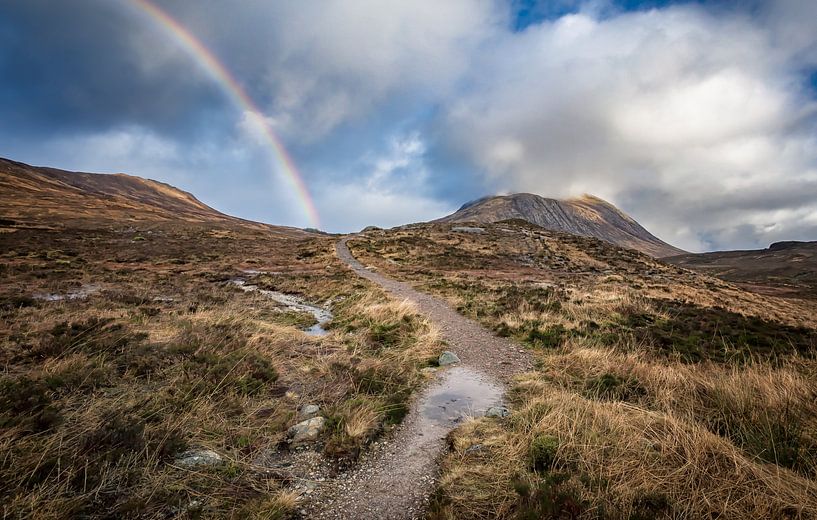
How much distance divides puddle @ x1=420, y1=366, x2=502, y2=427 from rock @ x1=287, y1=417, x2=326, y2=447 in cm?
207

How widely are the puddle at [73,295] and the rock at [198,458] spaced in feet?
55.6

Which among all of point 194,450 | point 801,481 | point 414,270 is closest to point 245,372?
point 194,450

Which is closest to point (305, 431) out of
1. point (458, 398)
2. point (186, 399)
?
point (186, 399)

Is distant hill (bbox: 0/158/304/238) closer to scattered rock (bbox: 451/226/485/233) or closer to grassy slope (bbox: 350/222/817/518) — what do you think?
scattered rock (bbox: 451/226/485/233)

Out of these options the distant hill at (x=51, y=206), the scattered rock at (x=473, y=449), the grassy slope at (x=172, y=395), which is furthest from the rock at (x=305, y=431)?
the distant hill at (x=51, y=206)

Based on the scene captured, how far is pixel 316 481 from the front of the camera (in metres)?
4.94

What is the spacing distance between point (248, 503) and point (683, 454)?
5.41 meters

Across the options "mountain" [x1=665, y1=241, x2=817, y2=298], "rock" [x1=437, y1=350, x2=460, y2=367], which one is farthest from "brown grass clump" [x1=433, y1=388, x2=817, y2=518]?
"mountain" [x1=665, y1=241, x2=817, y2=298]

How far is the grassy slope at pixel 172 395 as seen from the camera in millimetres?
4078

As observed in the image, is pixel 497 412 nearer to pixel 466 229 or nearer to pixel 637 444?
pixel 637 444

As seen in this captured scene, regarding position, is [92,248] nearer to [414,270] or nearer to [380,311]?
[414,270]

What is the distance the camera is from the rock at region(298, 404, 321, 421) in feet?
21.9

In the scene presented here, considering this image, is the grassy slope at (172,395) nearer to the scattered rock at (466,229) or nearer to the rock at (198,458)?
the rock at (198,458)

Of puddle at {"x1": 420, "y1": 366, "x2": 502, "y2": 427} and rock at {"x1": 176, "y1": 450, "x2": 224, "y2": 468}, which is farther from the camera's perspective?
puddle at {"x1": 420, "y1": 366, "x2": 502, "y2": 427}
